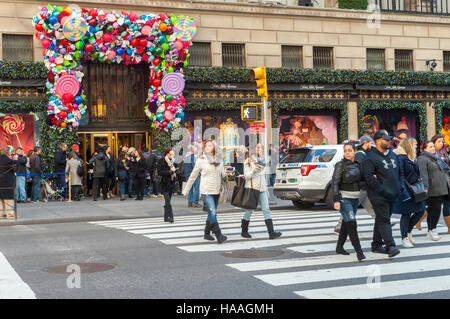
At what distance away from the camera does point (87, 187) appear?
23703mm

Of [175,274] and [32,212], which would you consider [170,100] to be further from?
[175,274]

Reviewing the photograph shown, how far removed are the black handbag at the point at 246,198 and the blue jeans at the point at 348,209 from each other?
2436mm

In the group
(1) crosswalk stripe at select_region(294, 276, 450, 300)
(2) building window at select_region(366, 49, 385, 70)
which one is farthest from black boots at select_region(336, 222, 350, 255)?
(2) building window at select_region(366, 49, 385, 70)

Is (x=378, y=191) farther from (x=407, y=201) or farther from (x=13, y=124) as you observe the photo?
(x=13, y=124)

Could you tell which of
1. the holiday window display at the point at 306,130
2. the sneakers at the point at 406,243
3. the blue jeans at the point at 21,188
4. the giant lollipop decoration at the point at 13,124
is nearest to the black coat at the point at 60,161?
Result: the blue jeans at the point at 21,188

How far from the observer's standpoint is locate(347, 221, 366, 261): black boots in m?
8.82

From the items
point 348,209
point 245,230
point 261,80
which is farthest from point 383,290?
point 261,80

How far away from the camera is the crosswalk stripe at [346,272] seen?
7578 mm

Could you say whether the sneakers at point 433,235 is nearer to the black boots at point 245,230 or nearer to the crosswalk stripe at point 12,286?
the black boots at point 245,230

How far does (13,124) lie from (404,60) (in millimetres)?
17589

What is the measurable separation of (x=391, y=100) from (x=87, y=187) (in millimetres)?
14307

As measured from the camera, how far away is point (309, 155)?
17094 mm

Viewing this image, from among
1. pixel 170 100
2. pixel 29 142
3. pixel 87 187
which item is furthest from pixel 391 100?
pixel 29 142

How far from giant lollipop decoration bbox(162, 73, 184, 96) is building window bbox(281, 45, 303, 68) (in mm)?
5212
